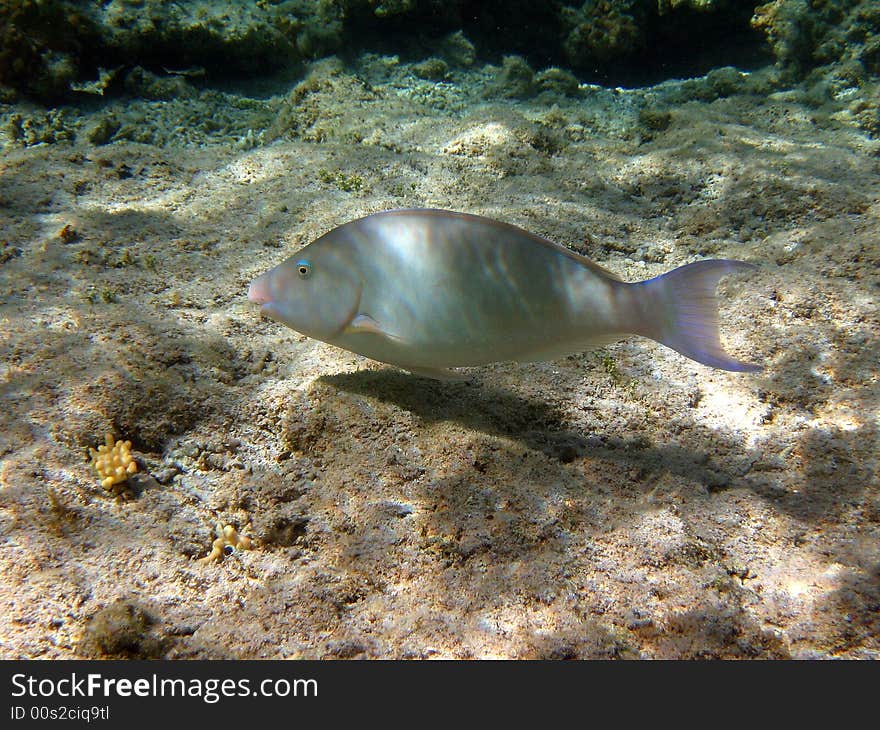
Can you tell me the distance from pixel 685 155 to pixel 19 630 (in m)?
6.09

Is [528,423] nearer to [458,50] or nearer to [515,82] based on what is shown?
[515,82]

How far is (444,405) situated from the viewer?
115 inches

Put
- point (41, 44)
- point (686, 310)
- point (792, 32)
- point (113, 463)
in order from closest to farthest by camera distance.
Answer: point (686, 310), point (113, 463), point (41, 44), point (792, 32)

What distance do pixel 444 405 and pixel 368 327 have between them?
0.77 meters

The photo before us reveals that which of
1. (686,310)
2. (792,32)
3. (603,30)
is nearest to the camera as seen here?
(686,310)

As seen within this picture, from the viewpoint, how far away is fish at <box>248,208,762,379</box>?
88.2 inches

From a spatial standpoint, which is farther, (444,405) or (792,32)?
(792,32)

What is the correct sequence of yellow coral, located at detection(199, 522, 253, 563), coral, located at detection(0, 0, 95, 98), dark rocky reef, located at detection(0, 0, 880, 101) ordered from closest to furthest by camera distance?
yellow coral, located at detection(199, 522, 253, 563)
coral, located at detection(0, 0, 95, 98)
dark rocky reef, located at detection(0, 0, 880, 101)

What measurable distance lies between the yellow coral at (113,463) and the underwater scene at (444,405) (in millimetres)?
17

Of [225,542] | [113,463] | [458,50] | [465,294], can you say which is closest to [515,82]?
[458,50]

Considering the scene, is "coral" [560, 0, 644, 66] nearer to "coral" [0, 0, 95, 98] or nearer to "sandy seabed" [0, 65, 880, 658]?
"sandy seabed" [0, 65, 880, 658]

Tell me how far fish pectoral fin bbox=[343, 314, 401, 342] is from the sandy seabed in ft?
1.89

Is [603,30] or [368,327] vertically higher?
[603,30]

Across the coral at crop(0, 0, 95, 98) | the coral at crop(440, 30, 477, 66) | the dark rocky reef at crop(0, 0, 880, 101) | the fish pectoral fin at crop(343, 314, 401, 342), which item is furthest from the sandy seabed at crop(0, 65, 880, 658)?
the coral at crop(440, 30, 477, 66)
